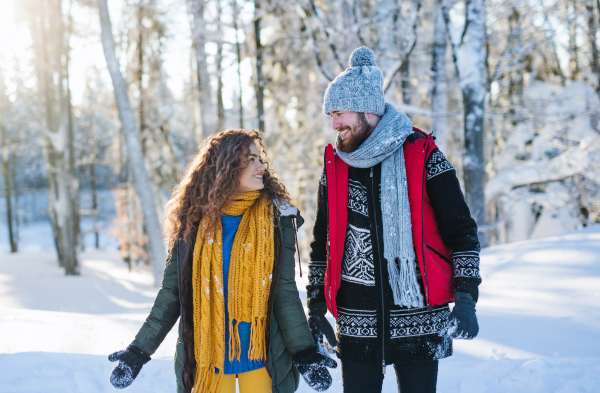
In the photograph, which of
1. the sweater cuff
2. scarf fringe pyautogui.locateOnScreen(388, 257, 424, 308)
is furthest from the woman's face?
the sweater cuff

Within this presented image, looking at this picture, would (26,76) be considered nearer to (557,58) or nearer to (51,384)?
(51,384)

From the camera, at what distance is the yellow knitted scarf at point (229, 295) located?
2.02 metres

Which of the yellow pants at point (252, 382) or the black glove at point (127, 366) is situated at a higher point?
the black glove at point (127, 366)

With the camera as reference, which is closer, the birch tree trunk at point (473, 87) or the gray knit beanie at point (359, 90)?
the gray knit beanie at point (359, 90)

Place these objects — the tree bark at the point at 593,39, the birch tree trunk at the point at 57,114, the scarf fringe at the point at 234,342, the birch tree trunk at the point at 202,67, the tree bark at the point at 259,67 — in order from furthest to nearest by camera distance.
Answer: the birch tree trunk at the point at 57,114
the tree bark at the point at 593,39
the birch tree trunk at the point at 202,67
the tree bark at the point at 259,67
the scarf fringe at the point at 234,342

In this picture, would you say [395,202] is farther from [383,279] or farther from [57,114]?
[57,114]

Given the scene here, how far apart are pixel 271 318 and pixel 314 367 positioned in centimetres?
29

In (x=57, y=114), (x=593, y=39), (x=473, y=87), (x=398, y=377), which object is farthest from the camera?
(x=57, y=114)

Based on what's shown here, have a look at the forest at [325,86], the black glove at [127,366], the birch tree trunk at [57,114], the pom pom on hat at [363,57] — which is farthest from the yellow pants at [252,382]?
the birch tree trunk at [57,114]

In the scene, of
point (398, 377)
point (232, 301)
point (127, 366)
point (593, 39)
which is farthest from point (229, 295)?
point (593, 39)

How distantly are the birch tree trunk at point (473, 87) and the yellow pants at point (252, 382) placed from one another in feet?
22.6

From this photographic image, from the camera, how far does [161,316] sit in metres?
2.09

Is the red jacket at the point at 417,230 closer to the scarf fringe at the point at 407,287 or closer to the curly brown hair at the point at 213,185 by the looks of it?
the scarf fringe at the point at 407,287

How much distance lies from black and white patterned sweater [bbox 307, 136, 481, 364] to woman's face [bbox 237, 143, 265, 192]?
0.45 meters
